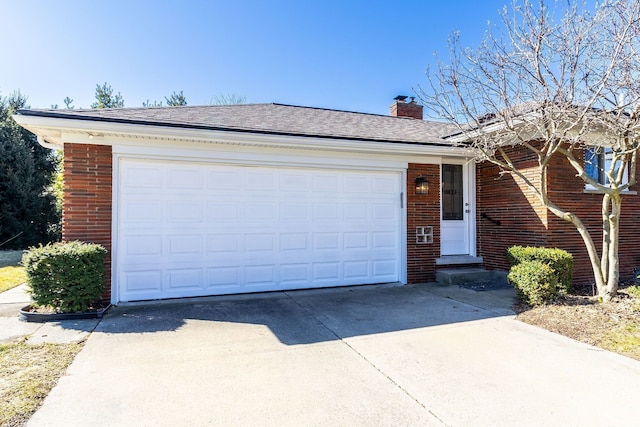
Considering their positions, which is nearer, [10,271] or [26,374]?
[26,374]

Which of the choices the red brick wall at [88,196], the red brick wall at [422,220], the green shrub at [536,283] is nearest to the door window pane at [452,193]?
the red brick wall at [422,220]

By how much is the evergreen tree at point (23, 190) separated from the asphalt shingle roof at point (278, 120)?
11.3m

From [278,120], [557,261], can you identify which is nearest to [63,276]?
[278,120]

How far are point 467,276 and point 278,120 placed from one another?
525cm

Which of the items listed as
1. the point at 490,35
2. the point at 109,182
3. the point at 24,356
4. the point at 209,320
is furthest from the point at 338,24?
the point at 24,356

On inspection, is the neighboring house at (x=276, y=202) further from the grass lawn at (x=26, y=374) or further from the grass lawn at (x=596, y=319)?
the grass lawn at (x=26, y=374)

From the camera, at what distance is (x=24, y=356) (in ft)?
12.0

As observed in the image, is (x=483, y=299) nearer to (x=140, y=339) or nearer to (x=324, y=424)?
(x=324, y=424)

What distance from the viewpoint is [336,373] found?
3342 mm

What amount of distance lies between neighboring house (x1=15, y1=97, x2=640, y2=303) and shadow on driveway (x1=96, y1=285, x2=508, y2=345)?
59cm

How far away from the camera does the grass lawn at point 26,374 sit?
2631 mm

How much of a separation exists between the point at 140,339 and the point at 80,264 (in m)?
1.65

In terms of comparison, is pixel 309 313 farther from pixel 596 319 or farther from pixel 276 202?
pixel 596 319

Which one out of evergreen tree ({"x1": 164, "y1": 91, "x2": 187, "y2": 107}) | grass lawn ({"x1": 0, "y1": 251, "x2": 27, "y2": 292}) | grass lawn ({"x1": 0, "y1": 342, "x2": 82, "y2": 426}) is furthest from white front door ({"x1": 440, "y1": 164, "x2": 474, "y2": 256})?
evergreen tree ({"x1": 164, "y1": 91, "x2": 187, "y2": 107})
